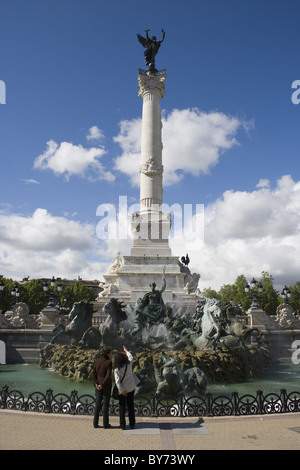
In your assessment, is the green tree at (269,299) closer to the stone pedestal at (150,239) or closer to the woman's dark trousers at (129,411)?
the stone pedestal at (150,239)

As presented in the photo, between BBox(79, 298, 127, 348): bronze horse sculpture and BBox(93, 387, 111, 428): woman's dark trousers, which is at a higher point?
BBox(79, 298, 127, 348): bronze horse sculpture

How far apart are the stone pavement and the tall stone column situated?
24.1m

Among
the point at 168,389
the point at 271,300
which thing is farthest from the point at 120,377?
the point at 271,300

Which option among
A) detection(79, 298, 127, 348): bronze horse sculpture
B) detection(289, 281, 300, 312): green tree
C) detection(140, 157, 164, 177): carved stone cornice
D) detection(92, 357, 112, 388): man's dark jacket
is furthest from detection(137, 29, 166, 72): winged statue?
detection(289, 281, 300, 312): green tree

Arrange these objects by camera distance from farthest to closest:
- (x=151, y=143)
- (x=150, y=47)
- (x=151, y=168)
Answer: (x=150, y=47) < (x=151, y=143) < (x=151, y=168)

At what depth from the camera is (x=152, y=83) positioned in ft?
116

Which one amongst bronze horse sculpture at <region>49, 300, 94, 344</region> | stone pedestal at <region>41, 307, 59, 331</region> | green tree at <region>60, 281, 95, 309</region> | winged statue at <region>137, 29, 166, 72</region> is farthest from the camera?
green tree at <region>60, 281, 95, 309</region>

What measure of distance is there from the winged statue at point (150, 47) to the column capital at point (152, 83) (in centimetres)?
119

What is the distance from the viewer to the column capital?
116 feet

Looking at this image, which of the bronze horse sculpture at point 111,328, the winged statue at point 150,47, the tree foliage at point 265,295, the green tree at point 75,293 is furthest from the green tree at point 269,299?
the bronze horse sculpture at point 111,328

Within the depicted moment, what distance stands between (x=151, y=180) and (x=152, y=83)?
9.59 metres

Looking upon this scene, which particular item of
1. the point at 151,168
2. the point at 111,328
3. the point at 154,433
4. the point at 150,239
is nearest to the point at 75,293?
the point at 150,239

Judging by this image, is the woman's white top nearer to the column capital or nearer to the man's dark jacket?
the man's dark jacket

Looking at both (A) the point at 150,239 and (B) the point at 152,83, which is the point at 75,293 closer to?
(A) the point at 150,239
